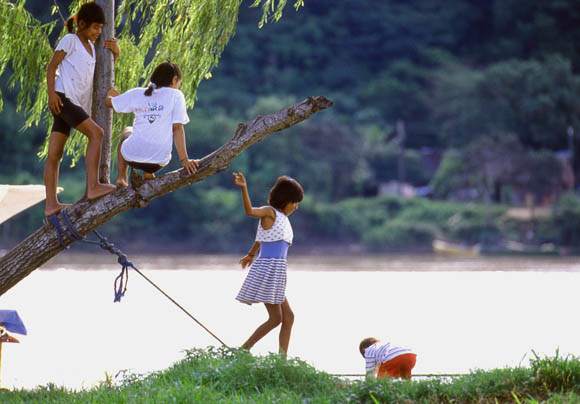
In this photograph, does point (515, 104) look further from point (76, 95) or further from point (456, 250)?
point (76, 95)

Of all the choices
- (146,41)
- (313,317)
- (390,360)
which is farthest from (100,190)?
(313,317)

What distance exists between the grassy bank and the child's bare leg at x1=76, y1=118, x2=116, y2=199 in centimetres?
121

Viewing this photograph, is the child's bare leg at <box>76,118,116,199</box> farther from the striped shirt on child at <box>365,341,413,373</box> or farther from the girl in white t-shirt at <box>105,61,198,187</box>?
the striped shirt on child at <box>365,341,413,373</box>

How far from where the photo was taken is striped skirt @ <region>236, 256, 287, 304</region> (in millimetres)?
5566

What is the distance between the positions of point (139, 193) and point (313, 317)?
1038cm

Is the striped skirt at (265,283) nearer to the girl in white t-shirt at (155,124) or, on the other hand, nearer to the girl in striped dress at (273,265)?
the girl in striped dress at (273,265)

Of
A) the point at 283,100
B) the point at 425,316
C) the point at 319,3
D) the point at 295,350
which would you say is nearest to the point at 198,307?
the point at 425,316

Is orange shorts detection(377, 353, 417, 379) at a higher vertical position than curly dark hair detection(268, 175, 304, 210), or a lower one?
lower

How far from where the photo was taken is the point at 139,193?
5.60m

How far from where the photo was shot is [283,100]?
143 ft

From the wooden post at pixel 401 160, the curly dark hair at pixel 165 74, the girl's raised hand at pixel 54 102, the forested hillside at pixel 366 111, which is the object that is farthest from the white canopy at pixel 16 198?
the wooden post at pixel 401 160

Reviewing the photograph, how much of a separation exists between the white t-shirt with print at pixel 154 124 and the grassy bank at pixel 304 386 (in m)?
1.29

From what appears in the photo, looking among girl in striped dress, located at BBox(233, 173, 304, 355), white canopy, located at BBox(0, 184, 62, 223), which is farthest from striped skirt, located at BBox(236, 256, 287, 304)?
white canopy, located at BBox(0, 184, 62, 223)

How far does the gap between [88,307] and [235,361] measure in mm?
11641
